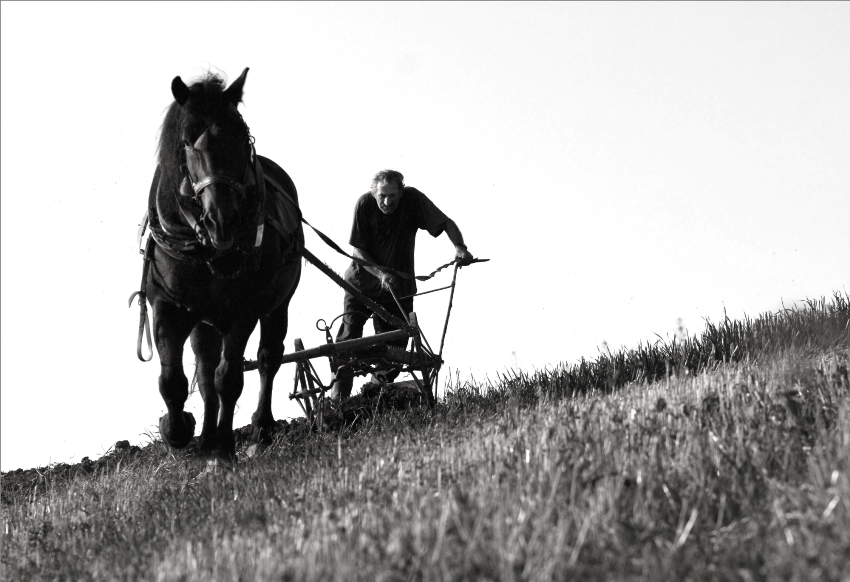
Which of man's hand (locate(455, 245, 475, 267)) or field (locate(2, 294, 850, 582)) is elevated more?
man's hand (locate(455, 245, 475, 267))

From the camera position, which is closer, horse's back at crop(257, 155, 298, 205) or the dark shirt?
horse's back at crop(257, 155, 298, 205)

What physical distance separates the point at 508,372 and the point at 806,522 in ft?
16.1

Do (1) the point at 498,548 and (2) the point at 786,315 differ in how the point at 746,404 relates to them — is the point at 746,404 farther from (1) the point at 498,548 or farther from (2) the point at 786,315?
(2) the point at 786,315

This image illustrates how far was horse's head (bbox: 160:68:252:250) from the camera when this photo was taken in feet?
18.7

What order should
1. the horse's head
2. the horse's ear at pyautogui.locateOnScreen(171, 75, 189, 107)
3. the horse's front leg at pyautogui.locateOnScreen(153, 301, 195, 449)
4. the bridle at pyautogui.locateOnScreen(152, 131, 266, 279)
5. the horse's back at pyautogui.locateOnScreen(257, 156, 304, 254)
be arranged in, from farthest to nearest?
the horse's back at pyautogui.locateOnScreen(257, 156, 304, 254) → the horse's front leg at pyautogui.locateOnScreen(153, 301, 195, 449) → the horse's ear at pyautogui.locateOnScreen(171, 75, 189, 107) → the bridle at pyautogui.locateOnScreen(152, 131, 266, 279) → the horse's head

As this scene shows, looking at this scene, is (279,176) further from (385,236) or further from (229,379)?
(229,379)

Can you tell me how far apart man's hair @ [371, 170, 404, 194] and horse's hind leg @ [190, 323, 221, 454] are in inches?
80.6

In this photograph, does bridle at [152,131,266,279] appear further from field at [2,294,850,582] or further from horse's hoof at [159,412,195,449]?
field at [2,294,850,582]

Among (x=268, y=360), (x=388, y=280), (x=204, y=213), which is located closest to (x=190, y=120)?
(x=204, y=213)

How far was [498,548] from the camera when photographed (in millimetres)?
3025

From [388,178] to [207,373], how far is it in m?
2.34

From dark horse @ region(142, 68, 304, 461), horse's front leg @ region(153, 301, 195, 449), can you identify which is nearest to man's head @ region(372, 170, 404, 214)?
dark horse @ region(142, 68, 304, 461)

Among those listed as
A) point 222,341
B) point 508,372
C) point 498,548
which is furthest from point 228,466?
point 498,548

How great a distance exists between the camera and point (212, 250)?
6.25 m
